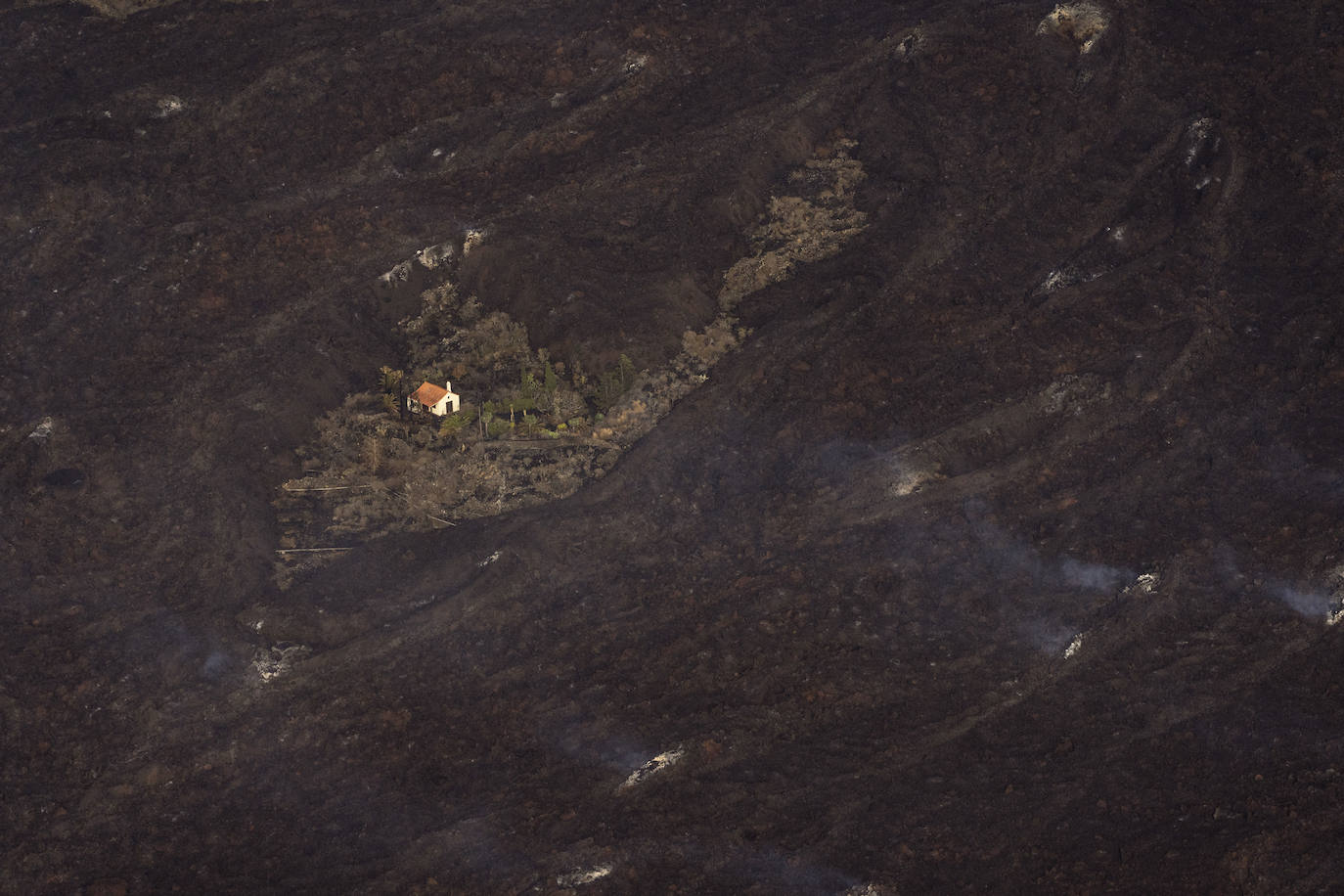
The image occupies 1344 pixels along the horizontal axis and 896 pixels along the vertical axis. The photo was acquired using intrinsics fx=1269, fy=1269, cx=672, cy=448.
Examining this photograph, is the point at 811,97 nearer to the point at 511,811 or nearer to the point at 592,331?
the point at 592,331

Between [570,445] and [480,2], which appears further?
[480,2]

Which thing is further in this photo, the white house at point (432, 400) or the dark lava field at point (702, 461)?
the white house at point (432, 400)

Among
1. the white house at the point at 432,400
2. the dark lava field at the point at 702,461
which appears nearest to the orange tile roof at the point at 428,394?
the white house at the point at 432,400

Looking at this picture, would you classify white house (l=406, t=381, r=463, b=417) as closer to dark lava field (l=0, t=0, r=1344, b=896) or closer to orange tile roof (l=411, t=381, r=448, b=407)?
orange tile roof (l=411, t=381, r=448, b=407)

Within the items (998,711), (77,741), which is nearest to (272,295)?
(77,741)

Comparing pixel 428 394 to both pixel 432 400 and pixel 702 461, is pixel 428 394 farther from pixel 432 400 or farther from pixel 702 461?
pixel 702 461

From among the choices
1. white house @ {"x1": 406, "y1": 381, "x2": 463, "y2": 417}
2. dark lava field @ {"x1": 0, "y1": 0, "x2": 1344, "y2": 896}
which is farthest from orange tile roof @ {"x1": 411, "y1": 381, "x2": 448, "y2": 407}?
dark lava field @ {"x1": 0, "y1": 0, "x2": 1344, "y2": 896}

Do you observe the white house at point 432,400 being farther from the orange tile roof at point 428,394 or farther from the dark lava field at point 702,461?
the dark lava field at point 702,461
